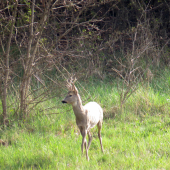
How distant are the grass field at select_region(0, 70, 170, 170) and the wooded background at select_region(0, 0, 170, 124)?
1.38 ft

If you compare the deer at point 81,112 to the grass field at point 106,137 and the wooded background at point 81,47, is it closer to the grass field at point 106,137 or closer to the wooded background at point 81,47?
the grass field at point 106,137

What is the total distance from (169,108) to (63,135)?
3.12 meters

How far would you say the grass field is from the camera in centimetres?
458

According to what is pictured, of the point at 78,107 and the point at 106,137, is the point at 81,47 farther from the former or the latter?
the point at 78,107

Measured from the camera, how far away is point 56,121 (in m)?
6.61

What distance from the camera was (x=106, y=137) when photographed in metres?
5.95

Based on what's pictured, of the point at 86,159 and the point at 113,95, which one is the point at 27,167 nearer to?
the point at 86,159

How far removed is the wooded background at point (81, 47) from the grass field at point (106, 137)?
42 cm

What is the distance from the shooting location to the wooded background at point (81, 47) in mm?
7145

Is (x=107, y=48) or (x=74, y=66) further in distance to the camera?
(x=107, y=48)

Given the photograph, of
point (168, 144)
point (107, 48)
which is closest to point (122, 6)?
point (107, 48)

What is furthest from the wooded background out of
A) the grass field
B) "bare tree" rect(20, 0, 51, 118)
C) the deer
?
the deer

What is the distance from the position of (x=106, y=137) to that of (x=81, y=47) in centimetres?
→ 549

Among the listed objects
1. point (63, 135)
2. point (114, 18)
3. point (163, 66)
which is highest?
point (114, 18)
